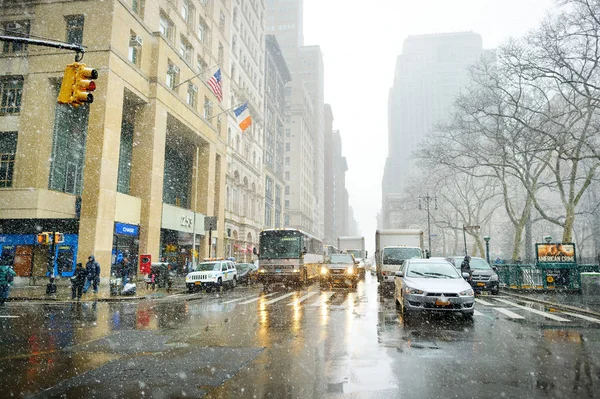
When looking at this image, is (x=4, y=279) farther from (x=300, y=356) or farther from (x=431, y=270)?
(x=431, y=270)

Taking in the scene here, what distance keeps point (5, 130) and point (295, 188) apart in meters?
77.3

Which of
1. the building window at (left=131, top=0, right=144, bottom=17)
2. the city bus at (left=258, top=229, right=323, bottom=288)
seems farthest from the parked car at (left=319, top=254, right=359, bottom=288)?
the building window at (left=131, top=0, right=144, bottom=17)

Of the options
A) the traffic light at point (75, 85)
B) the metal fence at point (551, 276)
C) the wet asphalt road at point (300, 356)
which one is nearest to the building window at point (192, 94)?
the traffic light at point (75, 85)

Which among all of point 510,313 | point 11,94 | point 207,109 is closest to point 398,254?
point 510,313

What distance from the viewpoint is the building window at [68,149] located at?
26953mm

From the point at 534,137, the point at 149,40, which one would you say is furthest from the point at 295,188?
the point at 534,137

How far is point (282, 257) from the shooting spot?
27.0 meters

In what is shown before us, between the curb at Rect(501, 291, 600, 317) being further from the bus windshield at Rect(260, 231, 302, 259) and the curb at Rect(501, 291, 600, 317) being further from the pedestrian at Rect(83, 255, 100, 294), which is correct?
the pedestrian at Rect(83, 255, 100, 294)

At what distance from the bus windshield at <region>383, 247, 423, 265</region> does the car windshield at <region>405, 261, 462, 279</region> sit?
339 inches

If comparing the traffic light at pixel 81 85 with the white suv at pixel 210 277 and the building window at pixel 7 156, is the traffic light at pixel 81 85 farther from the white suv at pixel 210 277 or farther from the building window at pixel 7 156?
the building window at pixel 7 156

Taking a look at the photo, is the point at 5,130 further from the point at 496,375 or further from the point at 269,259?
the point at 496,375

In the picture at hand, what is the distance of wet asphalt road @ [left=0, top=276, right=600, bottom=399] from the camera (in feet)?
17.7

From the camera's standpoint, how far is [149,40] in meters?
31.4

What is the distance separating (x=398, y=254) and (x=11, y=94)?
85.6 feet
